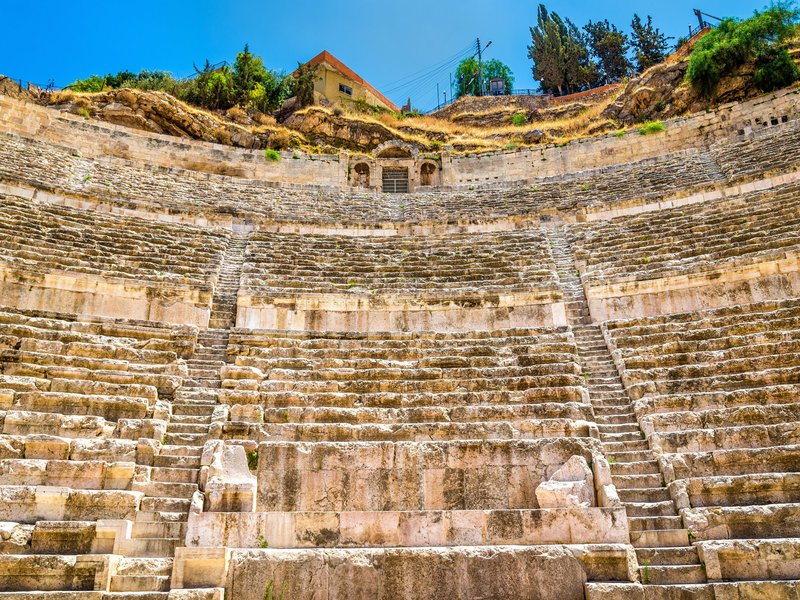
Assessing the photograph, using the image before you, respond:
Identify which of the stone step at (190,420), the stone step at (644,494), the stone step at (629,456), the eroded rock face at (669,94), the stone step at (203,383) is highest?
the eroded rock face at (669,94)

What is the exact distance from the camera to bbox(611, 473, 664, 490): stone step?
5.99 m

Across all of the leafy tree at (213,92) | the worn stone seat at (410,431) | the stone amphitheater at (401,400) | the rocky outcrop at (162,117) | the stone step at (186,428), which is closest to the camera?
the stone amphitheater at (401,400)

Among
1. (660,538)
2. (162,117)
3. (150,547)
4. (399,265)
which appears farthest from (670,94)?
(150,547)

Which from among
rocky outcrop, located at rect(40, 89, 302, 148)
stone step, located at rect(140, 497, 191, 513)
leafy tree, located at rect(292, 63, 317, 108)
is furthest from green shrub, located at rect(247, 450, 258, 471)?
leafy tree, located at rect(292, 63, 317, 108)

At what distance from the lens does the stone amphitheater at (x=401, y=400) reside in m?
4.90

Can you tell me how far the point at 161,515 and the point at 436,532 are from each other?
8.12ft

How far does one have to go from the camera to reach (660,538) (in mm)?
5301

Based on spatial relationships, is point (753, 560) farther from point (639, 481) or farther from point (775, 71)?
point (775, 71)

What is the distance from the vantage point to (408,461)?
6141 mm

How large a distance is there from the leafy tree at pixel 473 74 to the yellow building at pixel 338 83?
11963 millimetres

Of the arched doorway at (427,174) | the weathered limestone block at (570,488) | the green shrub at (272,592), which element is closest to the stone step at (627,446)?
the weathered limestone block at (570,488)

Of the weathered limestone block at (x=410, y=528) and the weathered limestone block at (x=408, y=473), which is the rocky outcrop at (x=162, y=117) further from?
the weathered limestone block at (x=410, y=528)

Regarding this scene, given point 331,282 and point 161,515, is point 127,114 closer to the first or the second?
point 331,282

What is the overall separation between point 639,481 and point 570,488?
0.89m
